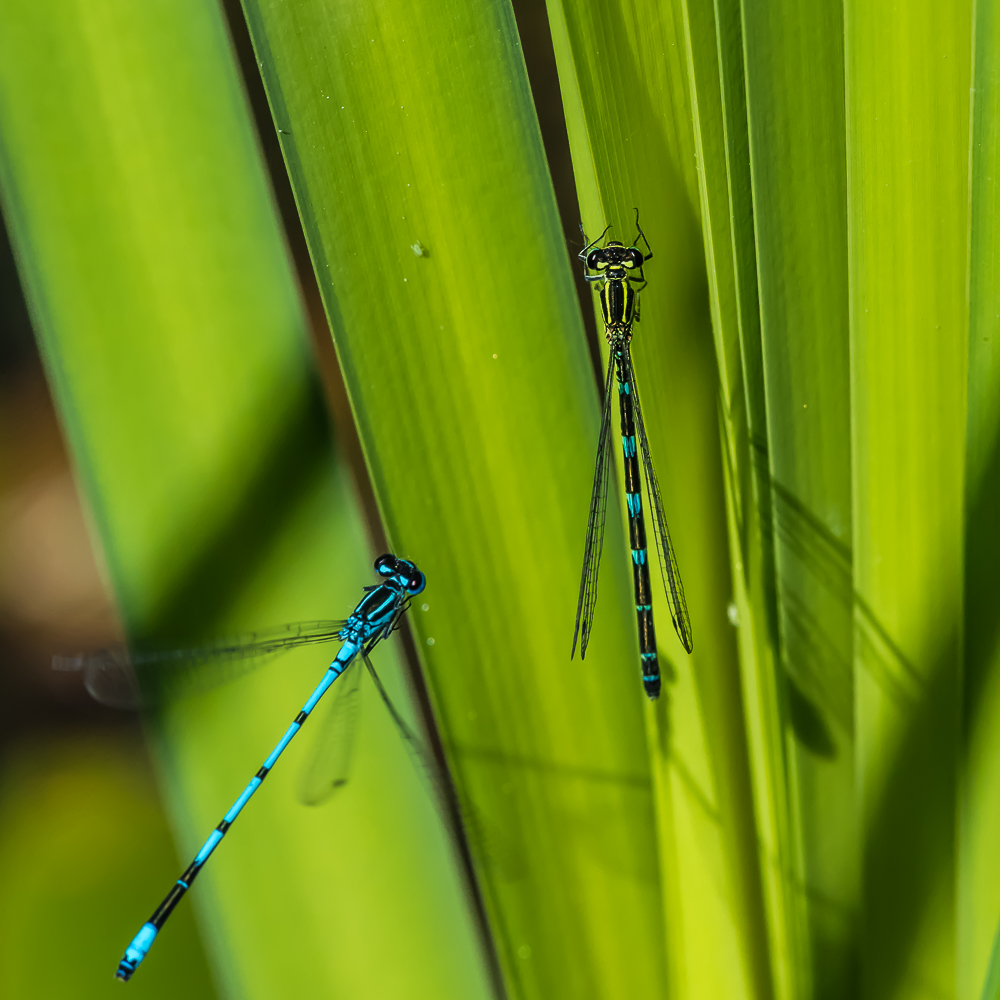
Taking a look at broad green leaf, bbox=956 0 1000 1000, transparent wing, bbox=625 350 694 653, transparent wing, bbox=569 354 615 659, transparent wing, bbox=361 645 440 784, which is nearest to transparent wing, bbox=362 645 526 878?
transparent wing, bbox=361 645 440 784

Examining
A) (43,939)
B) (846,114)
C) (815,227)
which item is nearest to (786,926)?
(815,227)

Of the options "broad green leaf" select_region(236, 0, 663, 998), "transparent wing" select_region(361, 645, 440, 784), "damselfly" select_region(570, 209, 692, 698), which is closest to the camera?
"broad green leaf" select_region(236, 0, 663, 998)

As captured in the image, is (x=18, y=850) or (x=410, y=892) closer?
(x=410, y=892)

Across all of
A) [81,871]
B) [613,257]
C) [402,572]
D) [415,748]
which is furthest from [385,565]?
[81,871]

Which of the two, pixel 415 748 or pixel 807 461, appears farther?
pixel 415 748

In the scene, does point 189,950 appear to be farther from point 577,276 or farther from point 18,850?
point 577,276

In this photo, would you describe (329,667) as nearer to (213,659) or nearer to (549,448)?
(213,659)

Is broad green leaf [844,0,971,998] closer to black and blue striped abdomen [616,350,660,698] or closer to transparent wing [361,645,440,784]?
black and blue striped abdomen [616,350,660,698]
